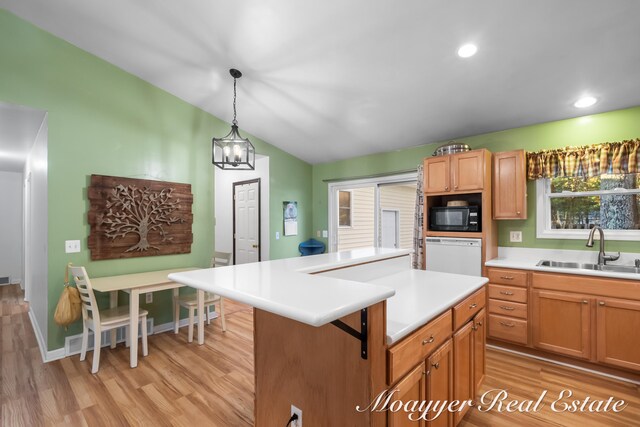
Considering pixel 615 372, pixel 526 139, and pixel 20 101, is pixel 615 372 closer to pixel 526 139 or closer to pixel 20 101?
pixel 526 139

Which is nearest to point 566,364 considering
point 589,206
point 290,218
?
point 589,206

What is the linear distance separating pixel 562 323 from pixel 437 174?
1.87m

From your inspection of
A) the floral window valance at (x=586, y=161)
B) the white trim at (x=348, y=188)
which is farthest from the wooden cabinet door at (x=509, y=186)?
the white trim at (x=348, y=188)

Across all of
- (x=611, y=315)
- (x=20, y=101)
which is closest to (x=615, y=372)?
(x=611, y=315)

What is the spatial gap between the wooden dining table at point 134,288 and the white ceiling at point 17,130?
69.8 inches

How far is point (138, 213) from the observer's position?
11.4 ft

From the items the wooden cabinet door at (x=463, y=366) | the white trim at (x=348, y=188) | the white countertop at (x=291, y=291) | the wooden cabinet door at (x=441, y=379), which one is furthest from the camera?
the white trim at (x=348, y=188)

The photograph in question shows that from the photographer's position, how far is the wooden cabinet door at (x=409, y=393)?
4.00 ft

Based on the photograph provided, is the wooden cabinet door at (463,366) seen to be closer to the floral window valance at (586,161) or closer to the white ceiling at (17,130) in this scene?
the floral window valance at (586,161)

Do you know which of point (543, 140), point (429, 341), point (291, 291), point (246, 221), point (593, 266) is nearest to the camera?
point (291, 291)

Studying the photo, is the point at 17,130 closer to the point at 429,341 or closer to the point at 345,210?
the point at 345,210

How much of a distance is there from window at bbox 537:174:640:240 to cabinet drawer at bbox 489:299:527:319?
2.91 ft

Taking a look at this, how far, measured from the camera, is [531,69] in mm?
2500

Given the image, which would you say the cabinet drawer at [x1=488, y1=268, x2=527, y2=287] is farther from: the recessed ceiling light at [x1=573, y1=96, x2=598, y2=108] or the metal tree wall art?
the metal tree wall art
